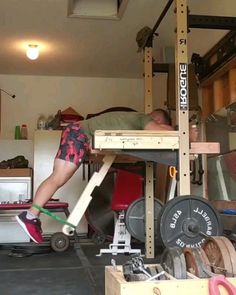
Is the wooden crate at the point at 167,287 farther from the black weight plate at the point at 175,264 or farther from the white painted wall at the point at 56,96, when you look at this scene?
the white painted wall at the point at 56,96

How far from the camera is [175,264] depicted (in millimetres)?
1671

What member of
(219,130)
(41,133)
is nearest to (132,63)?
(41,133)

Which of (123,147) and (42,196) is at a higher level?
(123,147)

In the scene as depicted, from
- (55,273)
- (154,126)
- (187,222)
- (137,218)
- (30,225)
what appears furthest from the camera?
(137,218)

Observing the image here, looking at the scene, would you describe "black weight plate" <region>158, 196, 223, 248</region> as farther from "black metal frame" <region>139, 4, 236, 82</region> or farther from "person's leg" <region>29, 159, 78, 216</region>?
"black metal frame" <region>139, 4, 236, 82</region>

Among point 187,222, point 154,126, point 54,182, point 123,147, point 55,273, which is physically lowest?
point 55,273

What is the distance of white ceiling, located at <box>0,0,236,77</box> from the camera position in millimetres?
4359

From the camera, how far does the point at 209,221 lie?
102 inches

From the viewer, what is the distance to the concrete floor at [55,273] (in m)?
2.56

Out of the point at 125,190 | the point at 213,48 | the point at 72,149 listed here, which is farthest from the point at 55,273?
the point at 213,48

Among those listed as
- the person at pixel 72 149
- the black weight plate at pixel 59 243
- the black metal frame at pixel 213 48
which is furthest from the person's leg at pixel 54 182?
the black weight plate at pixel 59 243

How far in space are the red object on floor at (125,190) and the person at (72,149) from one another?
1.34 metres

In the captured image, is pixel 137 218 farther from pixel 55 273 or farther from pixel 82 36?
pixel 82 36

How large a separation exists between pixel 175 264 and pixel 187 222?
0.91 meters
